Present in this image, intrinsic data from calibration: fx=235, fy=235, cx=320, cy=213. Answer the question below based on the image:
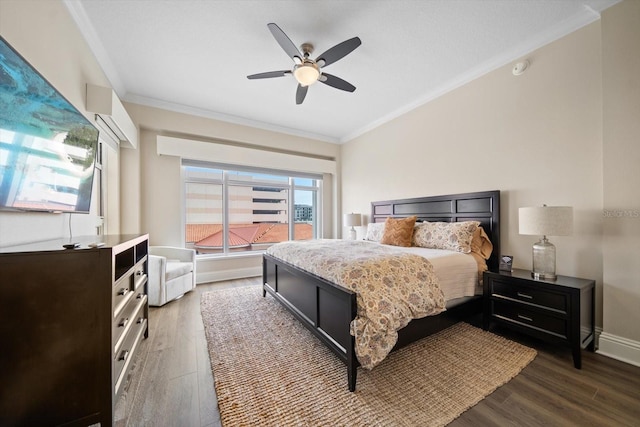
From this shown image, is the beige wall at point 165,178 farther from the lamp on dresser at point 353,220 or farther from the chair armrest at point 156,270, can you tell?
the lamp on dresser at point 353,220

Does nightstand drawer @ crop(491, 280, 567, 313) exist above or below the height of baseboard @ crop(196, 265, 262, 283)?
above

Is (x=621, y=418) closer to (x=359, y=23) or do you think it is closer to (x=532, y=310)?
(x=532, y=310)

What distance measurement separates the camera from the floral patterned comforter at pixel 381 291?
1543mm

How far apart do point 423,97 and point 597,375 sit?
3495mm

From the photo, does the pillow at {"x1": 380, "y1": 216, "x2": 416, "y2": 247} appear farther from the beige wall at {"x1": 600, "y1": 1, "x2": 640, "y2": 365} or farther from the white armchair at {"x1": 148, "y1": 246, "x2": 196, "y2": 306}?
the white armchair at {"x1": 148, "y1": 246, "x2": 196, "y2": 306}

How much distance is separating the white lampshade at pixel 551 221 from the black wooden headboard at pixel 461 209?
671mm

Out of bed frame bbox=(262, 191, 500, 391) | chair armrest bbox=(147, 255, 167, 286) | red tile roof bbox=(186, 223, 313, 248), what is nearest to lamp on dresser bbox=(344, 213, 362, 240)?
bed frame bbox=(262, 191, 500, 391)

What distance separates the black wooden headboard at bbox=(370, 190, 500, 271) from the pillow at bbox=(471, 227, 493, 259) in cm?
7

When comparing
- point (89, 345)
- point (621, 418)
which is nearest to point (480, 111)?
point (621, 418)

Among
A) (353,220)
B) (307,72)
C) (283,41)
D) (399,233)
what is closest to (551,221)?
(399,233)

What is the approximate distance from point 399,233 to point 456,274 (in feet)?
3.25

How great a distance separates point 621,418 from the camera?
1.33m

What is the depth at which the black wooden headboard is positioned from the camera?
274 centimetres

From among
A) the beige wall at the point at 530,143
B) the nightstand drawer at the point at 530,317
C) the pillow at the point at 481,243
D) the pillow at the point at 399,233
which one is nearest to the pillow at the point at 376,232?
the pillow at the point at 399,233
